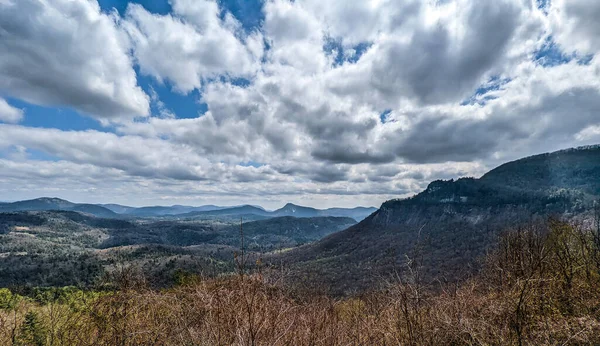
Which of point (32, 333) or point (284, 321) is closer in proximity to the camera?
point (284, 321)

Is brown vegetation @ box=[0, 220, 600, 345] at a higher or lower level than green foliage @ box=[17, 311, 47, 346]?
higher

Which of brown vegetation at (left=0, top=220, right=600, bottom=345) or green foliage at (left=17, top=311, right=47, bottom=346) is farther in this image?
green foliage at (left=17, top=311, right=47, bottom=346)

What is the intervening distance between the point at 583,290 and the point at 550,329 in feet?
9.35

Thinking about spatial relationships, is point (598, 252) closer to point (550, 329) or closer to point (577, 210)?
point (550, 329)

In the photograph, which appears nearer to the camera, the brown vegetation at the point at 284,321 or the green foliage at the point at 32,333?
the brown vegetation at the point at 284,321

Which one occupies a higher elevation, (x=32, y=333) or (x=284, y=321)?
(x=284, y=321)

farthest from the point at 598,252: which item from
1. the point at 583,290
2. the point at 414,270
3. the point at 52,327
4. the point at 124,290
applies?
the point at 52,327

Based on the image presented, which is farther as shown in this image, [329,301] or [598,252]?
[598,252]

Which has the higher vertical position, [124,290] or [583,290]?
[124,290]

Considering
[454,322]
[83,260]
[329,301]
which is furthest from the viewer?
[83,260]

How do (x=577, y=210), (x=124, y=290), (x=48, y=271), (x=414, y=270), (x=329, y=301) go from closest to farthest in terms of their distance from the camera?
(x=414, y=270), (x=124, y=290), (x=329, y=301), (x=48, y=271), (x=577, y=210)

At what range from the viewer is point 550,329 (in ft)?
15.8

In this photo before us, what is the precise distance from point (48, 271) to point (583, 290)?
182230 millimetres

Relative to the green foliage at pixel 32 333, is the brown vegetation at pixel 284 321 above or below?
above
